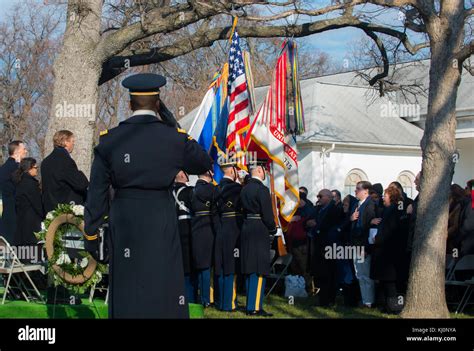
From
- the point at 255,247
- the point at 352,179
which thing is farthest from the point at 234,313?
the point at 352,179

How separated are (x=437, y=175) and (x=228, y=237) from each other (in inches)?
145

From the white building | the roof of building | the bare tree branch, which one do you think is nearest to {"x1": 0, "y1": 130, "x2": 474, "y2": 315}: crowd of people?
the bare tree branch

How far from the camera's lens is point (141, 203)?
599cm

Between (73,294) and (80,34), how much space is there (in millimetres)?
5666

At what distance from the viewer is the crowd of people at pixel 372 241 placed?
11906 millimetres

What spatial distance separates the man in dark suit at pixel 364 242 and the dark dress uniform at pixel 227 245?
6.21ft

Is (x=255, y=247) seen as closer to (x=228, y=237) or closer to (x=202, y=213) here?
(x=228, y=237)

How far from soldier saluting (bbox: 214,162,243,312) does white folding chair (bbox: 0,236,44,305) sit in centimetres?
282

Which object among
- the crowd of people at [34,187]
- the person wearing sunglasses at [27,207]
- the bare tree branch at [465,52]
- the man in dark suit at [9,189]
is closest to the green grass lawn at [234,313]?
the person wearing sunglasses at [27,207]

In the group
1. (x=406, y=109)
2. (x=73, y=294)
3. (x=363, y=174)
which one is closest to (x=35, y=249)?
(x=73, y=294)

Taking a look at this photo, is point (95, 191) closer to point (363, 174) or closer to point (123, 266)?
point (123, 266)

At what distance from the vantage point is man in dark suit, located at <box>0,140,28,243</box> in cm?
1216

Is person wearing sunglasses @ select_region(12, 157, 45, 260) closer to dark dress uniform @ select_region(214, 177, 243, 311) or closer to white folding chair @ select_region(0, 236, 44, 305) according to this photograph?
white folding chair @ select_region(0, 236, 44, 305)

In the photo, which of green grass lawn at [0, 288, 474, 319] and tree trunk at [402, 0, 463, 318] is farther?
green grass lawn at [0, 288, 474, 319]
